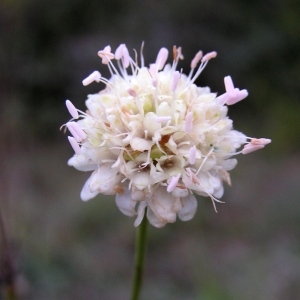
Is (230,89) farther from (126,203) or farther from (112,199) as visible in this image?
(112,199)

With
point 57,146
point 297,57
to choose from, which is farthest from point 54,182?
point 297,57

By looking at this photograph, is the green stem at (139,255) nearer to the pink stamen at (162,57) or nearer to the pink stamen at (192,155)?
the pink stamen at (192,155)

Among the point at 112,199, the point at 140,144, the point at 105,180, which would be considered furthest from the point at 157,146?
the point at 112,199

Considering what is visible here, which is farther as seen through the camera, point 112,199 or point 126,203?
point 112,199

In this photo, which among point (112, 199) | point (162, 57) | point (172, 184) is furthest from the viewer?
point (112, 199)

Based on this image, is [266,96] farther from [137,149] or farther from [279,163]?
[137,149]

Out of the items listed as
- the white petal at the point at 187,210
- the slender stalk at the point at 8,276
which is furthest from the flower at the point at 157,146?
the slender stalk at the point at 8,276

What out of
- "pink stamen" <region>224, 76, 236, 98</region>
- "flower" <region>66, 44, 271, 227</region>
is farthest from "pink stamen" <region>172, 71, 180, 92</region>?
"pink stamen" <region>224, 76, 236, 98</region>

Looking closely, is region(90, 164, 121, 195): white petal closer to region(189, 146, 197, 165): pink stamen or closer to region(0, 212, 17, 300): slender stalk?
region(189, 146, 197, 165): pink stamen
